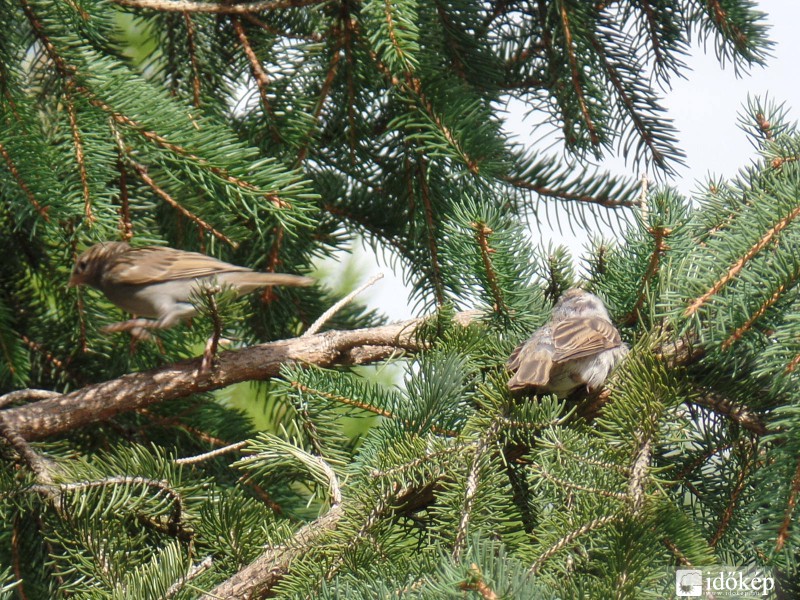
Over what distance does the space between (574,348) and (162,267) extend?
142 centimetres

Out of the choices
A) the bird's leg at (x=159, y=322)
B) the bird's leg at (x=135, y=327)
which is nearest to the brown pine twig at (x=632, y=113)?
the bird's leg at (x=159, y=322)

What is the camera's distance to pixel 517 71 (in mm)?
3068

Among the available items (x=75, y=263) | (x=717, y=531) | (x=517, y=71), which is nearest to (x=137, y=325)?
(x=75, y=263)

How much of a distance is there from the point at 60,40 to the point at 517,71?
1597mm

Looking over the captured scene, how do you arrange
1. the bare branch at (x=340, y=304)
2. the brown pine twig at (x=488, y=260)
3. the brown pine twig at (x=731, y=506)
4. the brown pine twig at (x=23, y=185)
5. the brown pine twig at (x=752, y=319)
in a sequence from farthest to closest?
the bare branch at (x=340, y=304)
the brown pine twig at (x=23, y=185)
the brown pine twig at (x=488, y=260)
the brown pine twig at (x=731, y=506)
the brown pine twig at (x=752, y=319)

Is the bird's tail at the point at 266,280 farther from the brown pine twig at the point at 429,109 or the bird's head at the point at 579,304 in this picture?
the bird's head at the point at 579,304

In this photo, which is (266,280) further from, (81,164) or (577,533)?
(577,533)

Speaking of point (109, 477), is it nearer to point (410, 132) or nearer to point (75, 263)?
point (75, 263)

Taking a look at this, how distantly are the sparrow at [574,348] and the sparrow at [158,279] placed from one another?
0.84m

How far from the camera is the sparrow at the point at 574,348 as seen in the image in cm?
192

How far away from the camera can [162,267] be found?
2.75m

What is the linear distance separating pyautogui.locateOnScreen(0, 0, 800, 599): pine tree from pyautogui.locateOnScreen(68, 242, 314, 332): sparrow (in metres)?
0.11

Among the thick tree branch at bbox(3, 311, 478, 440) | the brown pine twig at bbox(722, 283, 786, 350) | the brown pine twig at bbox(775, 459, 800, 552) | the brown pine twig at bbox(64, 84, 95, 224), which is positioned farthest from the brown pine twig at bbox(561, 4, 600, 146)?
the brown pine twig at bbox(775, 459, 800, 552)

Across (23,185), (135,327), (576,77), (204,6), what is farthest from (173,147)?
(576,77)
